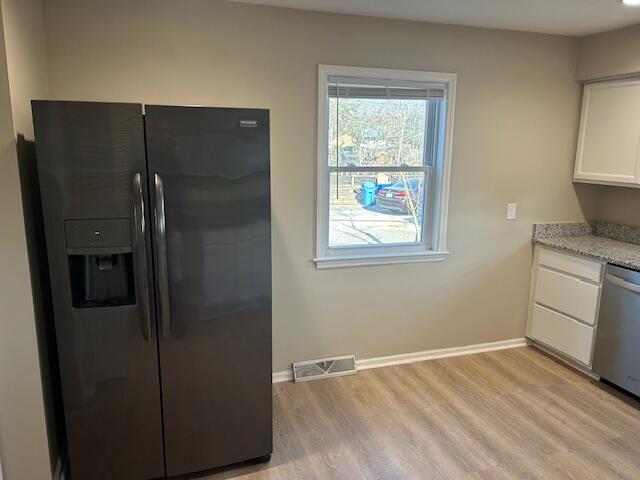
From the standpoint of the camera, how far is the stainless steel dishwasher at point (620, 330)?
9.10ft

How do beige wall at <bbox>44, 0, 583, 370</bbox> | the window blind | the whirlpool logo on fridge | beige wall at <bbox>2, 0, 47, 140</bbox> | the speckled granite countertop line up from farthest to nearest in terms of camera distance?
the speckled granite countertop → the window blind → beige wall at <bbox>44, 0, 583, 370</bbox> → the whirlpool logo on fridge → beige wall at <bbox>2, 0, 47, 140</bbox>

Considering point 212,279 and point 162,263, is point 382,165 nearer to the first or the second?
point 212,279

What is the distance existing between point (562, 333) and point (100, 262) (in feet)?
10.1

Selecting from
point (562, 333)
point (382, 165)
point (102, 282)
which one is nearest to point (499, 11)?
point (382, 165)

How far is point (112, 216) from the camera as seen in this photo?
1.85 metres

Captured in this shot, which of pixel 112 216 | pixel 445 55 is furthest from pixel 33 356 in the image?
pixel 445 55

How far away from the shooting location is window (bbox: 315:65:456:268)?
9.53 ft

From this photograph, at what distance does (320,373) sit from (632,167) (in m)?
2.53

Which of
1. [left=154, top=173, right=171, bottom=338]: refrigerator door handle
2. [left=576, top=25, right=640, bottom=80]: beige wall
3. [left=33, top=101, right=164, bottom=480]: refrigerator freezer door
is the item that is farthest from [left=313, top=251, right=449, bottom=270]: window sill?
[left=576, top=25, right=640, bottom=80]: beige wall

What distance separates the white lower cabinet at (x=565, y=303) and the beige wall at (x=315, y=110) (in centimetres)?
12

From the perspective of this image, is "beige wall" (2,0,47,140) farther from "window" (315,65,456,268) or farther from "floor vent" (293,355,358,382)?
"floor vent" (293,355,358,382)

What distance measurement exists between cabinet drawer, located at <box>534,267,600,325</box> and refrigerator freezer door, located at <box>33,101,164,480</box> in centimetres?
276

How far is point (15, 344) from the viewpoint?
1.86 metres

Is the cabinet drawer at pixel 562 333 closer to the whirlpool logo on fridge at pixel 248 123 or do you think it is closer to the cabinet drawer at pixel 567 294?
the cabinet drawer at pixel 567 294
